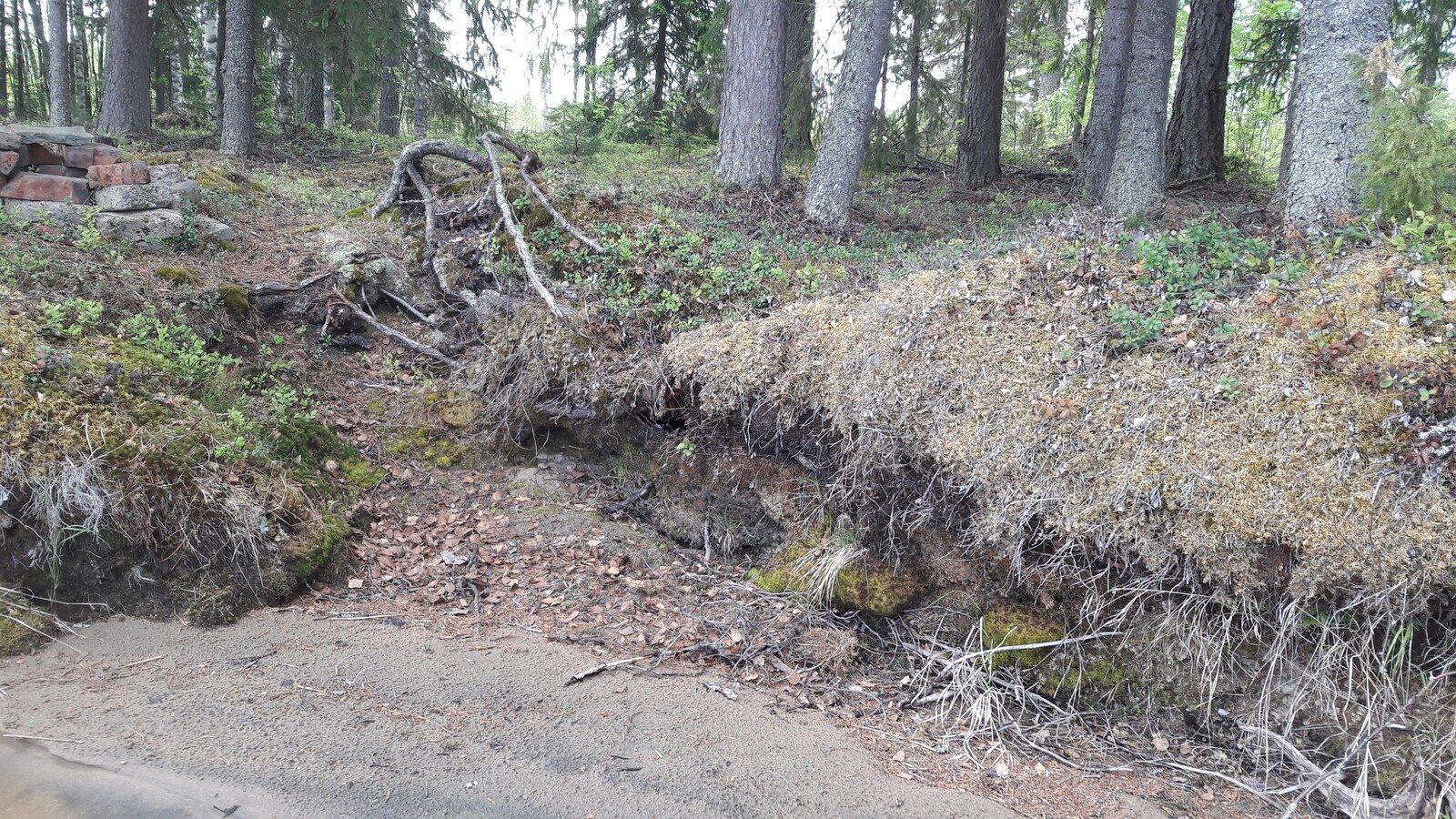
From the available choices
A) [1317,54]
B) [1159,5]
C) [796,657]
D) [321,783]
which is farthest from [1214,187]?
[321,783]

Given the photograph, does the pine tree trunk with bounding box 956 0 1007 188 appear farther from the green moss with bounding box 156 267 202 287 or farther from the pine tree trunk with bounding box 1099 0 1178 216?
the green moss with bounding box 156 267 202 287

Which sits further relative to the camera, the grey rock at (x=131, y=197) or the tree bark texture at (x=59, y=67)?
the tree bark texture at (x=59, y=67)

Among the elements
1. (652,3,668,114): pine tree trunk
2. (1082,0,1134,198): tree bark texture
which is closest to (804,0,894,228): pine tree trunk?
(1082,0,1134,198): tree bark texture

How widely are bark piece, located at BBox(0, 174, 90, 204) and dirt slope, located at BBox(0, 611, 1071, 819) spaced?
16.9ft

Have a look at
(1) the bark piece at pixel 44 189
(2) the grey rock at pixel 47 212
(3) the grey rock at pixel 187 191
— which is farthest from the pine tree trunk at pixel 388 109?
(2) the grey rock at pixel 47 212

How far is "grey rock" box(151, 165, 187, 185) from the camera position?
7939 mm

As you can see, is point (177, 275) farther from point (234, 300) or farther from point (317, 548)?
point (317, 548)

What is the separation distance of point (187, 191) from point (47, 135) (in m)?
1.16

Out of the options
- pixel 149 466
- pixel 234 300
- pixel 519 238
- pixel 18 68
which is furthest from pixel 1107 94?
pixel 18 68

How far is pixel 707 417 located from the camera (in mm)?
5863

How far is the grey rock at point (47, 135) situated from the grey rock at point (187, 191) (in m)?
0.77

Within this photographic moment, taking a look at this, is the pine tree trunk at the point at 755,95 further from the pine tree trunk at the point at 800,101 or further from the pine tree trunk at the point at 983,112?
the pine tree trunk at the point at 983,112

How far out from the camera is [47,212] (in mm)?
6723

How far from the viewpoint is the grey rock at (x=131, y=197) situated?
23.5ft
